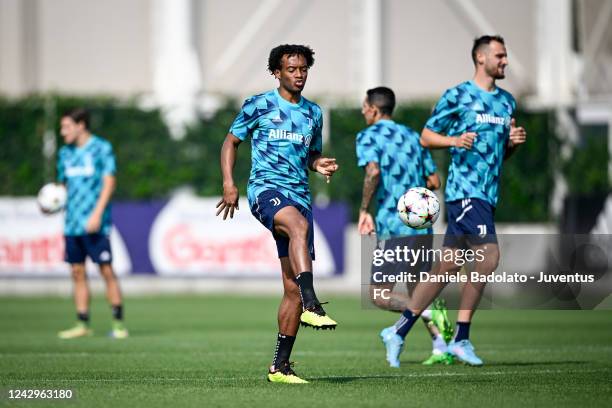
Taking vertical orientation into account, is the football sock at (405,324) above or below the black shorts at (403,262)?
below

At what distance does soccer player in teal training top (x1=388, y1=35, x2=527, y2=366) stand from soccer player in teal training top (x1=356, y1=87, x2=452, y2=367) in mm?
579

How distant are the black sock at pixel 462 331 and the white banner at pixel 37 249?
539 inches

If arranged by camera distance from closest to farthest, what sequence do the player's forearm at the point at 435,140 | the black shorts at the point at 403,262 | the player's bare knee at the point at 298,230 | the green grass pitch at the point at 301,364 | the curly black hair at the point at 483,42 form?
the green grass pitch at the point at 301,364 → the player's bare knee at the point at 298,230 → the player's forearm at the point at 435,140 → the curly black hair at the point at 483,42 → the black shorts at the point at 403,262

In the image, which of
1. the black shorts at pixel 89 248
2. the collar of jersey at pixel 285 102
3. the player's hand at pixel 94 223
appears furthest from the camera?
the black shorts at pixel 89 248

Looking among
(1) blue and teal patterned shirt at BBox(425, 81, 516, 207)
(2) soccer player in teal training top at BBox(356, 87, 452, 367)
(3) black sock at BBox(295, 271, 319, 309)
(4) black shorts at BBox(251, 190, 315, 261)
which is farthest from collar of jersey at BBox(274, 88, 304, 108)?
(2) soccer player in teal training top at BBox(356, 87, 452, 367)

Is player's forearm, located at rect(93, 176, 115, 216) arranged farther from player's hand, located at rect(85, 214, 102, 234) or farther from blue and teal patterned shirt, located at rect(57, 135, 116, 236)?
blue and teal patterned shirt, located at rect(57, 135, 116, 236)

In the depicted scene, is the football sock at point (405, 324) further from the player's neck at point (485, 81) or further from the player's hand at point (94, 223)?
the player's hand at point (94, 223)

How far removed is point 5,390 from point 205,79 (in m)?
20.5

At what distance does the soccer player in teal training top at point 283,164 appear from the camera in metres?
8.78

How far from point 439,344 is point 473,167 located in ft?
5.34

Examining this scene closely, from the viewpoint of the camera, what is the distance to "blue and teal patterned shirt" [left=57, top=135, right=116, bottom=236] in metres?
14.3

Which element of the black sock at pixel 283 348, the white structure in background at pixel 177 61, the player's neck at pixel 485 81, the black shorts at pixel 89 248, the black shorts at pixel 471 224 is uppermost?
the white structure in background at pixel 177 61

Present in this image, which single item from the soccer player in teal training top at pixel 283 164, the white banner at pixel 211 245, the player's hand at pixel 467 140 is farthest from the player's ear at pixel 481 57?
the white banner at pixel 211 245

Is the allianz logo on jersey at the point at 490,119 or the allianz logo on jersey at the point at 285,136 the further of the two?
the allianz logo on jersey at the point at 490,119
